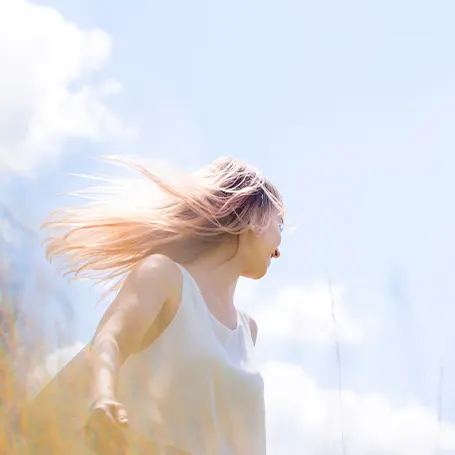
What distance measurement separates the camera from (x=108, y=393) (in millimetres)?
1990

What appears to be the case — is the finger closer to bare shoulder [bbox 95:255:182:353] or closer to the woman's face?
bare shoulder [bbox 95:255:182:353]

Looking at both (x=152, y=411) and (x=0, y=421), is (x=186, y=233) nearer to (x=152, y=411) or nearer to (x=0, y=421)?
(x=152, y=411)

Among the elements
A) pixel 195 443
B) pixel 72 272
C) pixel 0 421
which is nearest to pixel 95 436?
pixel 0 421

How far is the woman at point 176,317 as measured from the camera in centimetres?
225

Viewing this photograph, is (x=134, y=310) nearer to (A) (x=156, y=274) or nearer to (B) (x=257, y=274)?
(A) (x=156, y=274)

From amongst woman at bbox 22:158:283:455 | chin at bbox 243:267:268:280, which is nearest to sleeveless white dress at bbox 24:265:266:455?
woman at bbox 22:158:283:455

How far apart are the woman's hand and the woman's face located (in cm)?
123

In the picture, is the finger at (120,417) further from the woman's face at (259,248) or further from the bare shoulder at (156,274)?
the woman's face at (259,248)

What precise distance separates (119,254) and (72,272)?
7.1 inches

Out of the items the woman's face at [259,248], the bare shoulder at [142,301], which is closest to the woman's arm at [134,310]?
the bare shoulder at [142,301]

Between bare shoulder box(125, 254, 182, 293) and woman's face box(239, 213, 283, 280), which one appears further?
woman's face box(239, 213, 283, 280)

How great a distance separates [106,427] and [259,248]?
1338mm

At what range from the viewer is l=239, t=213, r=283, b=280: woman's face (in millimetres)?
3092

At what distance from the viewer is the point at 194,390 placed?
2594mm
